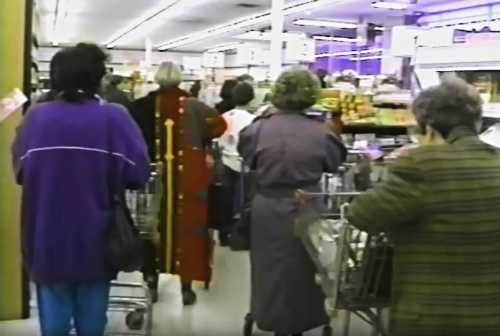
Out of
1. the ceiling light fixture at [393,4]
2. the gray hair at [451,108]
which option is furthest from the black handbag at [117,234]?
the ceiling light fixture at [393,4]

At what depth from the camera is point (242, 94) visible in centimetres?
733

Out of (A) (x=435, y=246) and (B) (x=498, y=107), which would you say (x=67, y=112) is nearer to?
(A) (x=435, y=246)

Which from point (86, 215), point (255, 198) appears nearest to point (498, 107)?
point (255, 198)

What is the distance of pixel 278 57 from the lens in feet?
31.3

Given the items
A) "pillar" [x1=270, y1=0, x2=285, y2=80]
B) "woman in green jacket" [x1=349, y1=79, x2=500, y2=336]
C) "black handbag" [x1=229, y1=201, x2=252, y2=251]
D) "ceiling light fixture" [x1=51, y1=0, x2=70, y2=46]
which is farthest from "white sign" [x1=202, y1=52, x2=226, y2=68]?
"woman in green jacket" [x1=349, y1=79, x2=500, y2=336]

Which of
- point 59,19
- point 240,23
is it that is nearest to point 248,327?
point 240,23

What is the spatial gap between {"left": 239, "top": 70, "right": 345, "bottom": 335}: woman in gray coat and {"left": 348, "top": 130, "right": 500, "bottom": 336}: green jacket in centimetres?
140

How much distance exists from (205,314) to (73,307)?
207 cm

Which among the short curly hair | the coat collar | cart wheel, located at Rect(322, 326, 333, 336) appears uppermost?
the short curly hair

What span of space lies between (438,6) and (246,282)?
49.8 feet

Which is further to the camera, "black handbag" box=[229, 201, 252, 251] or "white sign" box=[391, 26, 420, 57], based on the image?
"white sign" box=[391, 26, 420, 57]

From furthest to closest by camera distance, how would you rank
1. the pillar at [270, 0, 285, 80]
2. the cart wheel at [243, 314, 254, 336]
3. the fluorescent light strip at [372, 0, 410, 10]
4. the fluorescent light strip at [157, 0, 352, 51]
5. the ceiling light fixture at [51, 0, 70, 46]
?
the ceiling light fixture at [51, 0, 70, 46] < the fluorescent light strip at [157, 0, 352, 51] < the fluorescent light strip at [372, 0, 410, 10] < the pillar at [270, 0, 285, 80] < the cart wheel at [243, 314, 254, 336]

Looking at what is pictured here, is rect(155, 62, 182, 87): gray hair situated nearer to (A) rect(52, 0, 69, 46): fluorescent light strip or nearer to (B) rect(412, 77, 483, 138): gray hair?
(B) rect(412, 77, 483, 138): gray hair

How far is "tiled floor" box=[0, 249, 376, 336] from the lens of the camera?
4809 mm
